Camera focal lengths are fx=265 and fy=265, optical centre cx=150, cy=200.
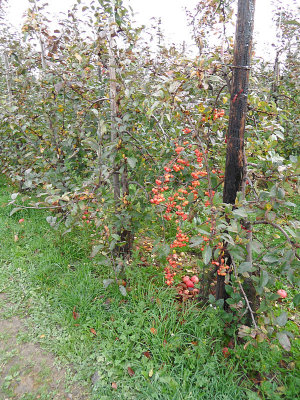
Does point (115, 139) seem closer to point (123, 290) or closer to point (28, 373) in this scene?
point (123, 290)

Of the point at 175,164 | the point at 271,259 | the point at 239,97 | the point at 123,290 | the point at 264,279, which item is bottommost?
the point at 123,290

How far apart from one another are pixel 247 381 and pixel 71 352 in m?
1.21

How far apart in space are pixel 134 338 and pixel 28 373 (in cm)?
76

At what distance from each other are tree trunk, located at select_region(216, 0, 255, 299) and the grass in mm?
959

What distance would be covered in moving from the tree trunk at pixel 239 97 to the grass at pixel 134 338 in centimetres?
96

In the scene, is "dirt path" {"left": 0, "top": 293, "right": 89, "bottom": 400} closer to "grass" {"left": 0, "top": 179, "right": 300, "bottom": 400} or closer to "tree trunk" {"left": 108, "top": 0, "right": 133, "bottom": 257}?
"grass" {"left": 0, "top": 179, "right": 300, "bottom": 400}

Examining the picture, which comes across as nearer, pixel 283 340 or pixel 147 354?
pixel 283 340

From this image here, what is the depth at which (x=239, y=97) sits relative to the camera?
5.08ft

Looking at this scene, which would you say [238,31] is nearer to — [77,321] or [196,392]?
[196,392]

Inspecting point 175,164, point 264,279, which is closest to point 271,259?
point 264,279

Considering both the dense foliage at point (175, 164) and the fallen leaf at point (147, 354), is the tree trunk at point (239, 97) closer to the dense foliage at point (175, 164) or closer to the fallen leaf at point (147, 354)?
the dense foliage at point (175, 164)

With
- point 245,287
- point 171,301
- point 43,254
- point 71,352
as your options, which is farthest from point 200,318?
point 43,254

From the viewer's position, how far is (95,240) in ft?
9.56

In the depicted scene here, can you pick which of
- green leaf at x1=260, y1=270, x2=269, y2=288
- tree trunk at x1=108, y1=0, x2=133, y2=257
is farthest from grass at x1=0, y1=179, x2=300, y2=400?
green leaf at x1=260, y1=270, x2=269, y2=288
